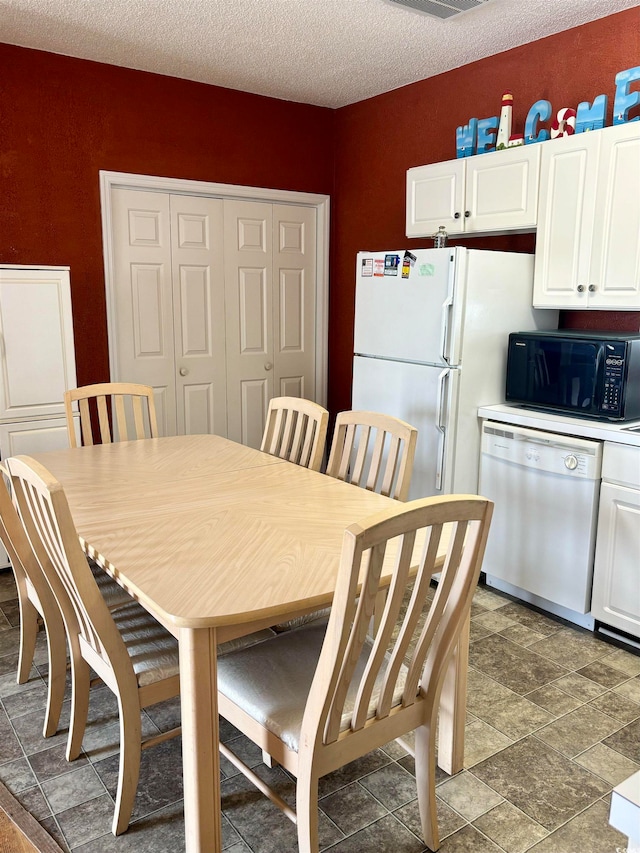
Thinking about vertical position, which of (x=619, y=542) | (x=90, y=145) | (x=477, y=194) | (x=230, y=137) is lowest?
(x=619, y=542)

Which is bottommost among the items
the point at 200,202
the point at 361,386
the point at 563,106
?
the point at 361,386

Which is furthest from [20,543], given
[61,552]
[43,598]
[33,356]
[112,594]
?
[33,356]

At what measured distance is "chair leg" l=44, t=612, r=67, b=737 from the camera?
207cm

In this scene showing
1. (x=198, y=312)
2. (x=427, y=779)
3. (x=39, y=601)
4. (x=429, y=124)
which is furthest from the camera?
(x=198, y=312)

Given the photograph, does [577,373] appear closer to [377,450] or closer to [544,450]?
[544,450]

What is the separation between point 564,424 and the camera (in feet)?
9.32

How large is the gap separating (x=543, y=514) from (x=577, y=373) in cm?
63

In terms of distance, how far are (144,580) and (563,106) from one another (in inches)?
117

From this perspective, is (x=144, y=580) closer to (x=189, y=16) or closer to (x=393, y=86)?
(x=189, y=16)

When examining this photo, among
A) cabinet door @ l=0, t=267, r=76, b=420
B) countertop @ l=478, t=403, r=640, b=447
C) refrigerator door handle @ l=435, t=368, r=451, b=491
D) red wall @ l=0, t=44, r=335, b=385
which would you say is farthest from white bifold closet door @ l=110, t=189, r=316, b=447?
countertop @ l=478, t=403, r=640, b=447

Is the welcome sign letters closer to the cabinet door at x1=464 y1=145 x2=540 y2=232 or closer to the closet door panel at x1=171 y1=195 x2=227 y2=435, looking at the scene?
the cabinet door at x1=464 y1=145 x2=540 y2=232

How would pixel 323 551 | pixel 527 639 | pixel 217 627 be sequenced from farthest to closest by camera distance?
pixel 527 639
pixel 323 551
pixel 217 627

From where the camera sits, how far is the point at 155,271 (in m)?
4.09

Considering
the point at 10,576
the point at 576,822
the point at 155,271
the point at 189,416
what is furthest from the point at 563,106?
the point at 10,576
